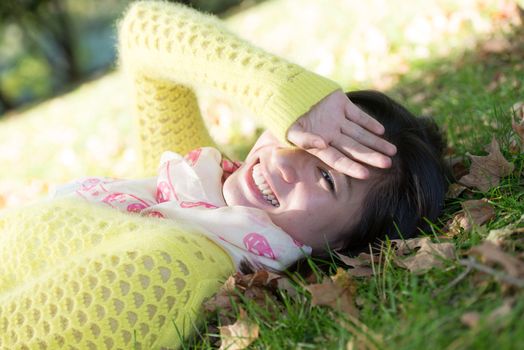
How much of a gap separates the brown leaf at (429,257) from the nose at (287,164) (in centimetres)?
49

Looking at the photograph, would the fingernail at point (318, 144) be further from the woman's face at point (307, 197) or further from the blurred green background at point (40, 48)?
the blurred green background at point (40, 48)

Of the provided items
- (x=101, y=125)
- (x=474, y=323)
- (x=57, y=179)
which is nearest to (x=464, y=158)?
(x=474, y=323)

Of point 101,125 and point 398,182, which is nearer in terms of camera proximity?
point 398,182

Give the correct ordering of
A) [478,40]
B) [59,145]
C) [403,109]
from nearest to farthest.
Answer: [403,109]
[478,40]
[59,145]

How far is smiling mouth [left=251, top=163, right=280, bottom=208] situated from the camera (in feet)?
7.13

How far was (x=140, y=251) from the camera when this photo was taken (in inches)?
72.7

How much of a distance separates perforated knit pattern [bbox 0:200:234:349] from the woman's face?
260mm

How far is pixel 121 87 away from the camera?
798 cm

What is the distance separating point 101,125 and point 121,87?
6.85 feet

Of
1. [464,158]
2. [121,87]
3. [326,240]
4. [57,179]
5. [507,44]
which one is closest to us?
[326,240]

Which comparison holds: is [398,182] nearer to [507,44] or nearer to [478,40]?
[507,44]

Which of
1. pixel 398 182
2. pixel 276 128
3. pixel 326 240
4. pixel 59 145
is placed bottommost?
pixel 59 145

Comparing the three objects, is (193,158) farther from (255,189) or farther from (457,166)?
(457,166)

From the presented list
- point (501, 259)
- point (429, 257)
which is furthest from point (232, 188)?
point (501, 259)
